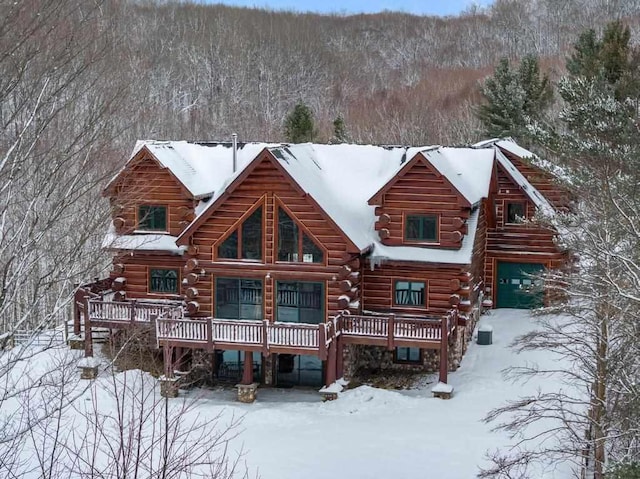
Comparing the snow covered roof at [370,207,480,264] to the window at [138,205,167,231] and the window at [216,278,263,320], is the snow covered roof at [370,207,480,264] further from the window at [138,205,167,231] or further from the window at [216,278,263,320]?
the window at [138,205,167,231]

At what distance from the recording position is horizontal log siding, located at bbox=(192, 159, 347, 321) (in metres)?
23.7

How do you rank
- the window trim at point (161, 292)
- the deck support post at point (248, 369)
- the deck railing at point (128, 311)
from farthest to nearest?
the window trim at point (161, 292)
the deck railing at point (128, 311)
the deck support post at point (248, 369)

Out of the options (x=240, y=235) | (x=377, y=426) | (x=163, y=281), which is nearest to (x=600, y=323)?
(x=377, y=426)

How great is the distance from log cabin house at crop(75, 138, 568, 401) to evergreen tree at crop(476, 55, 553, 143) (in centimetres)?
2246

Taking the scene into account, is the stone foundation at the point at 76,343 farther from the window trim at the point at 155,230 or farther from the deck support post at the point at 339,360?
the deck support post at the point at 339,360

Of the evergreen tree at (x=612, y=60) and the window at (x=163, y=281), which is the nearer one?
the window at (x=163, y=281)

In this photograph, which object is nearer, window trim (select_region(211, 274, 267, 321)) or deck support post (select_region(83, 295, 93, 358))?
window trim (select_region(211, 274, 267, 321))

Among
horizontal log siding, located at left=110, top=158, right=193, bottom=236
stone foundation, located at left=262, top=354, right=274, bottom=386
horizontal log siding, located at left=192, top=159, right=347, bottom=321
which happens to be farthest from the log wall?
horizontal log siding, located at left=110, top=158, right=193, bottom=236

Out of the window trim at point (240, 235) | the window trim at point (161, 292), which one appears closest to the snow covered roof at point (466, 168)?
the window trim at point (240, 235)

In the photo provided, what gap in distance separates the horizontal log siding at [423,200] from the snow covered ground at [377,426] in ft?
14.3

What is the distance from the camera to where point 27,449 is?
19.4 metres

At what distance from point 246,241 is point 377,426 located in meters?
6.99

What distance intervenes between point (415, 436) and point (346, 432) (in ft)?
5.80

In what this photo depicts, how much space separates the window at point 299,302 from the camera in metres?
24.1
